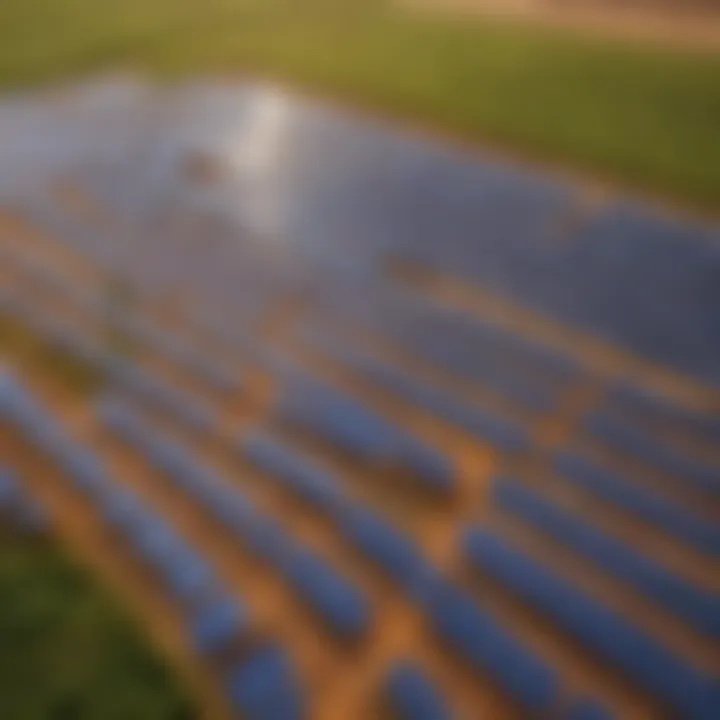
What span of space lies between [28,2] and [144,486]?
291 inches

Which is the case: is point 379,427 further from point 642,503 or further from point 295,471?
point 642,503

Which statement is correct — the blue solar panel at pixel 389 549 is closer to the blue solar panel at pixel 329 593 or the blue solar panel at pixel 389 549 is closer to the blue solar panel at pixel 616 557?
the blue solar panel at pixel 329 593

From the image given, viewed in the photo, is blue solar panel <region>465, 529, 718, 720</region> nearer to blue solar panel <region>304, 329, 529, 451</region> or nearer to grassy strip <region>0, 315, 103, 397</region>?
blue solar panel <region>304, 329, 529, 451</region>

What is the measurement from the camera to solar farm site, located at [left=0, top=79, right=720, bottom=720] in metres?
2.52

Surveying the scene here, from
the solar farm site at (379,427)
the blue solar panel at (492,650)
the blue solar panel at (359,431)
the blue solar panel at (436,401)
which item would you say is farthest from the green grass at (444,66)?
the blue solar panel at (492,650)

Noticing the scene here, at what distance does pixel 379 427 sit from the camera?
3.39 meters

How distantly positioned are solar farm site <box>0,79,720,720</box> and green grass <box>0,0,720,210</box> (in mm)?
462

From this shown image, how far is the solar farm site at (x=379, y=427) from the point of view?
2.52 meters

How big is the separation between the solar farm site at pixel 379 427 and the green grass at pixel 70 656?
0.09 meters

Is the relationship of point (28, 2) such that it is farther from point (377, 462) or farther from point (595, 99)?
point (377, 462)

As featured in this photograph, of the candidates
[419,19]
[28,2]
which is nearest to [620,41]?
[419,19]

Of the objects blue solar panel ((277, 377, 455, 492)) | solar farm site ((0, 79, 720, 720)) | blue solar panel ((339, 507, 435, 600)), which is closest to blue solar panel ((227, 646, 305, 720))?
solar farm site ((0, 79, 720, 720))

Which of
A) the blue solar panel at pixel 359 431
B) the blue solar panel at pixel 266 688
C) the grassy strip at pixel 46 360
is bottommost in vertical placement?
the blue solar panel at pixel 266 688

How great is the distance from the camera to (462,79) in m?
6.20
